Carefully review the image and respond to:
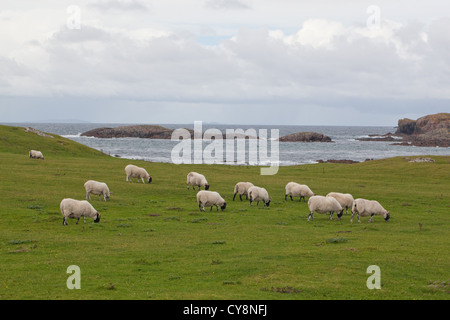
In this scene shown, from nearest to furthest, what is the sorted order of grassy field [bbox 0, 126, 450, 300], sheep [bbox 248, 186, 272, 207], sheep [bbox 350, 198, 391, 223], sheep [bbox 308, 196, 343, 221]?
grassy field [bbox 0, 126, 450, 300] → sheep [bbox 350, 198, 391, 223] → sheep [bbox 308, 196, 343, 221] → sheep [bbox 248, 186, 272, 207]

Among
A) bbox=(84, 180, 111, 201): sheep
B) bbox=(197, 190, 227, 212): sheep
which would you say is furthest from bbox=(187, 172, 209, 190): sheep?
bbox=(84, 180, 111, 201): sheep

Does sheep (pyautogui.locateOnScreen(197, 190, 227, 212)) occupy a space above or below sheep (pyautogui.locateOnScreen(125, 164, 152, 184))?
below

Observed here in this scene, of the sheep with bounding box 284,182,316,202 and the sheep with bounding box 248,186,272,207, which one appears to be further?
the sheep with bounding box 284,182,316,202

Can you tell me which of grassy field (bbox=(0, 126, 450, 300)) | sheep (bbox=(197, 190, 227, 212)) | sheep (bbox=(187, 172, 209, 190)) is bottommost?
grassy field (bbox=(0, 126, 450, 300))

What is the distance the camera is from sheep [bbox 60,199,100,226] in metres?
26.9

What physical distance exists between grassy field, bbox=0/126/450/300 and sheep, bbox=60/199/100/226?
1.87 feet

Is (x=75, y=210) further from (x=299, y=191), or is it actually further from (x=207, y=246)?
(x=299, y=191)

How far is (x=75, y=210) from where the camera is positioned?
27062mm

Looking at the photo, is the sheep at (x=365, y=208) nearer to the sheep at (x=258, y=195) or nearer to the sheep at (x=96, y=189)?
the sheep at (x=258, y=195)

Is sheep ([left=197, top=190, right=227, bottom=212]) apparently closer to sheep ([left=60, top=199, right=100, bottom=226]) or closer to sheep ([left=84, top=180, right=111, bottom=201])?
sheep ([left=84, top=180, right=111, bottom=201])

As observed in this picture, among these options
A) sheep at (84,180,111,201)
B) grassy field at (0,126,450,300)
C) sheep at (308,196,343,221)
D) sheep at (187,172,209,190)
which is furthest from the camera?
sheep at (187,172,209,190)

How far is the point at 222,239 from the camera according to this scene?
24266mm
